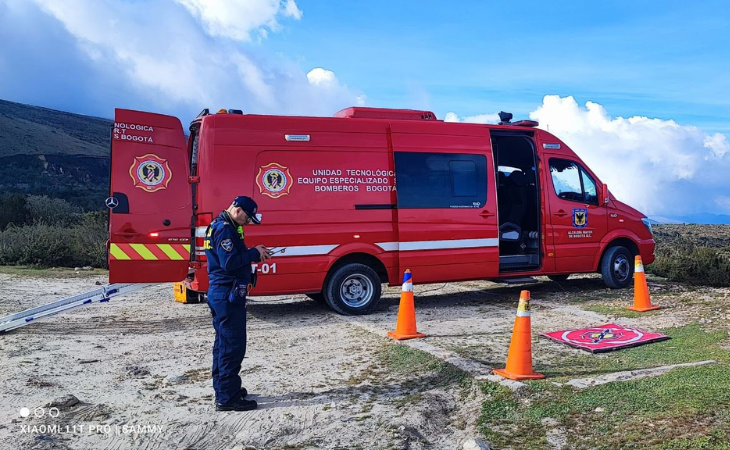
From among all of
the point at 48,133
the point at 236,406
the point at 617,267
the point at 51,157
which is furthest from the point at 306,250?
the point at 48,133

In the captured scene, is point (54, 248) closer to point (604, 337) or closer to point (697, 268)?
point (604, 337)

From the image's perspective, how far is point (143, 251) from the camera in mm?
7340

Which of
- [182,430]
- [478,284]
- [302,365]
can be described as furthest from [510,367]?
[478,284]

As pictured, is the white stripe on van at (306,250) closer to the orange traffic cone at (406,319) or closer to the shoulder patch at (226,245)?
the orange traffic cone at (406,319)

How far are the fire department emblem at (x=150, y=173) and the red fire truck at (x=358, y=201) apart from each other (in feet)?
0.05

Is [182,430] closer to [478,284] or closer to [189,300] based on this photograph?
[189,300]

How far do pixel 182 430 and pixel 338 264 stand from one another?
4.42m

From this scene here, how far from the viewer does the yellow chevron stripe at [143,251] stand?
24.0 feet

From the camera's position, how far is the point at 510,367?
516 cm

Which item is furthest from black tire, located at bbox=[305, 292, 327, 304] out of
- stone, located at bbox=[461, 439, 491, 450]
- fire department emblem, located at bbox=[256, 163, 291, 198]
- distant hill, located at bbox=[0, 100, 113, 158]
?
distant hill, located at bbox=[0, 100, 113, 158]

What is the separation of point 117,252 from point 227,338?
3.17 metres

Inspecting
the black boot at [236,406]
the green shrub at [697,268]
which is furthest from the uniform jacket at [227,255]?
the green shrub at [697,268]

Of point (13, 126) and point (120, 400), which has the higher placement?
point (13, 126)

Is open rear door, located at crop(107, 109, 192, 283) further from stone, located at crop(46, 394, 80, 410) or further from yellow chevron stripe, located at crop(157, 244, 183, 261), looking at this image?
stone, located at crop(46, 394, 80, 410)
